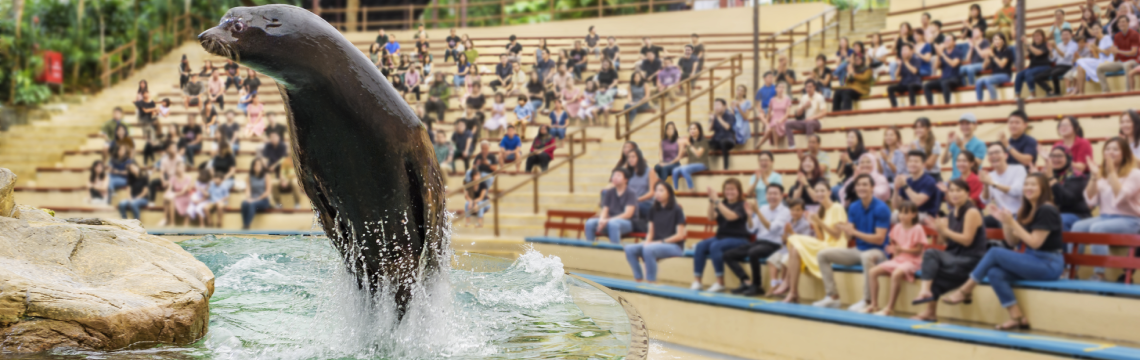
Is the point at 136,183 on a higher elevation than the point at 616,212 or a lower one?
higher

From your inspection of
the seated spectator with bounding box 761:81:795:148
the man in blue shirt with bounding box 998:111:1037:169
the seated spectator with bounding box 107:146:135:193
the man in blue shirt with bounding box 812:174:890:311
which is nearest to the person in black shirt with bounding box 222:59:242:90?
the seated spectator with bounding box 107:146:135:193

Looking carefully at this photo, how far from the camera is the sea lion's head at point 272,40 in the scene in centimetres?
203

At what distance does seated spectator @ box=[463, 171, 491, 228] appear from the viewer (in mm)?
11625

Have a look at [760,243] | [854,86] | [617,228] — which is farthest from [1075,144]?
[854,86]

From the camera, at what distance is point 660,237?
8336 mm

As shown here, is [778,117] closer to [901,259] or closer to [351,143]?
[901,259]

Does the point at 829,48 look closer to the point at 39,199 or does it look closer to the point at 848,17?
the point at 848,17

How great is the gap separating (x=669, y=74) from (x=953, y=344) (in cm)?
1110

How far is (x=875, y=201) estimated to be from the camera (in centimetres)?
706

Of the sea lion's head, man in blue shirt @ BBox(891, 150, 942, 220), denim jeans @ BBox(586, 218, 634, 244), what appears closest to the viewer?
the sea lion's head

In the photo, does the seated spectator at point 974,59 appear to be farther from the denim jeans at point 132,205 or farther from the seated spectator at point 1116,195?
the denim jeans at point 132,205

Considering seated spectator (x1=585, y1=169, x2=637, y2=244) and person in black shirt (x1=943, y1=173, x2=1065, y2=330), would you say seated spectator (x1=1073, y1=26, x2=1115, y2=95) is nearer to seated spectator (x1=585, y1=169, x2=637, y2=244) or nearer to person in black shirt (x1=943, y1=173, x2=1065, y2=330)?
person in black shirt (x1=943, y1=173, x2=1065, y2=330)

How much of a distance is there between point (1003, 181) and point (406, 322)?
6.27 m

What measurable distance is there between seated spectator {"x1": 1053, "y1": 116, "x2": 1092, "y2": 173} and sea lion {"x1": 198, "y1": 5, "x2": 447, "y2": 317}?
6.52 meters
